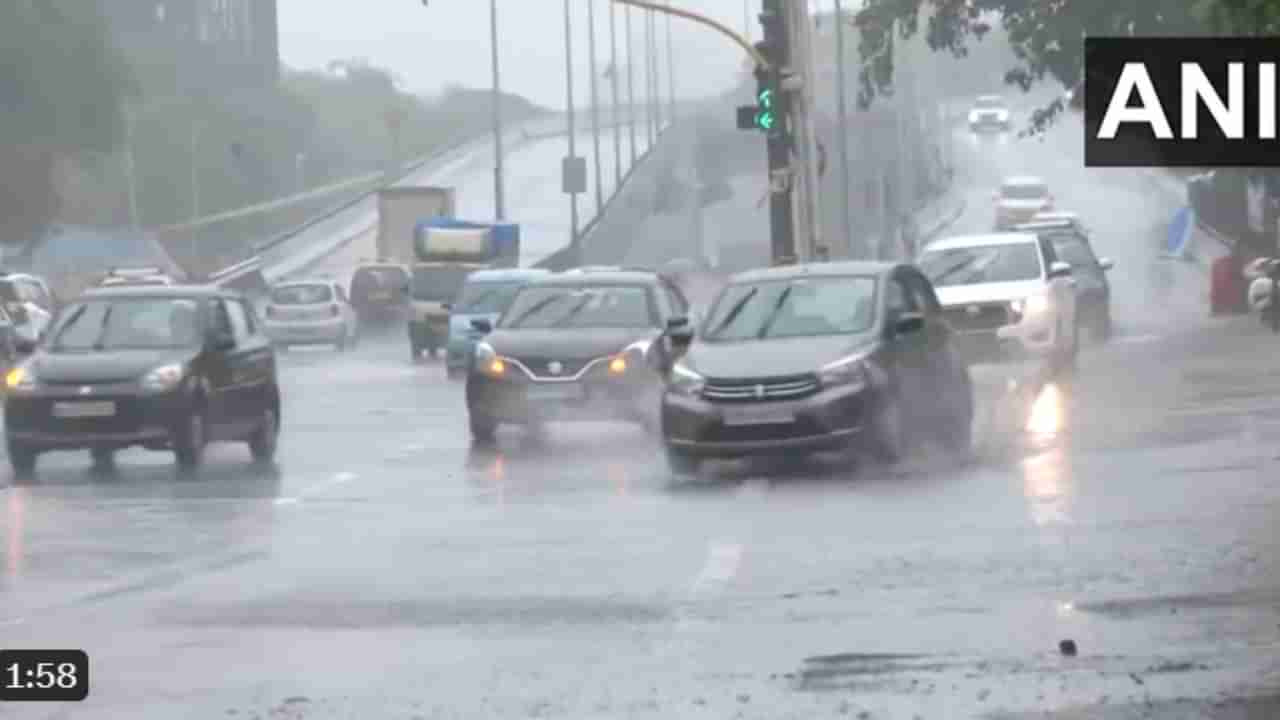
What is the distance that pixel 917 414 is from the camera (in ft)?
77.1

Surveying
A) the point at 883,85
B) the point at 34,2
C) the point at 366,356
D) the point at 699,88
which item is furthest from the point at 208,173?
the point at 883,85

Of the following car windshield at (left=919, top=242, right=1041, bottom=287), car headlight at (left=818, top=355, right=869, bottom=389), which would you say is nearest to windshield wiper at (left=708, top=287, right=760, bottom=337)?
car headlight at (left=818, top=355, right=869, bottom=389)

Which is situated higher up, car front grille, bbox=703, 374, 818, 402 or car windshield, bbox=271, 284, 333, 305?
car front grille, bbox=703, 374, 818, 402

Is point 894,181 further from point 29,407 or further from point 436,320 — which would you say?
point 29,407

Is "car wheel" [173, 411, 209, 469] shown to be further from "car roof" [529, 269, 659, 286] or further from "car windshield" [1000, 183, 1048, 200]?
"car windshield" [1000, 183, 1048, 200]

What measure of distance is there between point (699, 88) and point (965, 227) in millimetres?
40424

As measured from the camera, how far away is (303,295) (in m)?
61.5

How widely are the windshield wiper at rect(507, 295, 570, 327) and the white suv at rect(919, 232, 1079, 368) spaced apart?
745 centimetres

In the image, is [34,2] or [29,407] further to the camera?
[34,2]

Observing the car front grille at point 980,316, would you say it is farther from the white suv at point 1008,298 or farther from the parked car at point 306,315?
the parked car at point 306,315

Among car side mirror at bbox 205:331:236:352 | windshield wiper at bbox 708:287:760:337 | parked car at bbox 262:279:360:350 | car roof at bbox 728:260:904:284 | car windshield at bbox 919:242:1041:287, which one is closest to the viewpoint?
windshield wiper at bbox 708:287:760:337

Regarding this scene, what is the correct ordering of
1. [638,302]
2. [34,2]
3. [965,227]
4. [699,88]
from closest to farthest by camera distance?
1. [638,302]
2. [34,2]
3. [965,227]
4. [699,88]

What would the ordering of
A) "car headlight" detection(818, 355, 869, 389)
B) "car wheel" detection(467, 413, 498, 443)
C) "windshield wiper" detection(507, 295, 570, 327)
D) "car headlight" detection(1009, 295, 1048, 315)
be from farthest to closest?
"car headlight" detection(1009, 295, 1048, 315) < "windshield wiper" detection(507, 295, 570, 327) < "car wheel" detection(467, 413, 498, 443) < "car headlight" detection(818, 355, 869, 389)

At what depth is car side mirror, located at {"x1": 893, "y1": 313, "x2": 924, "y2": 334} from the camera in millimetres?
23281
